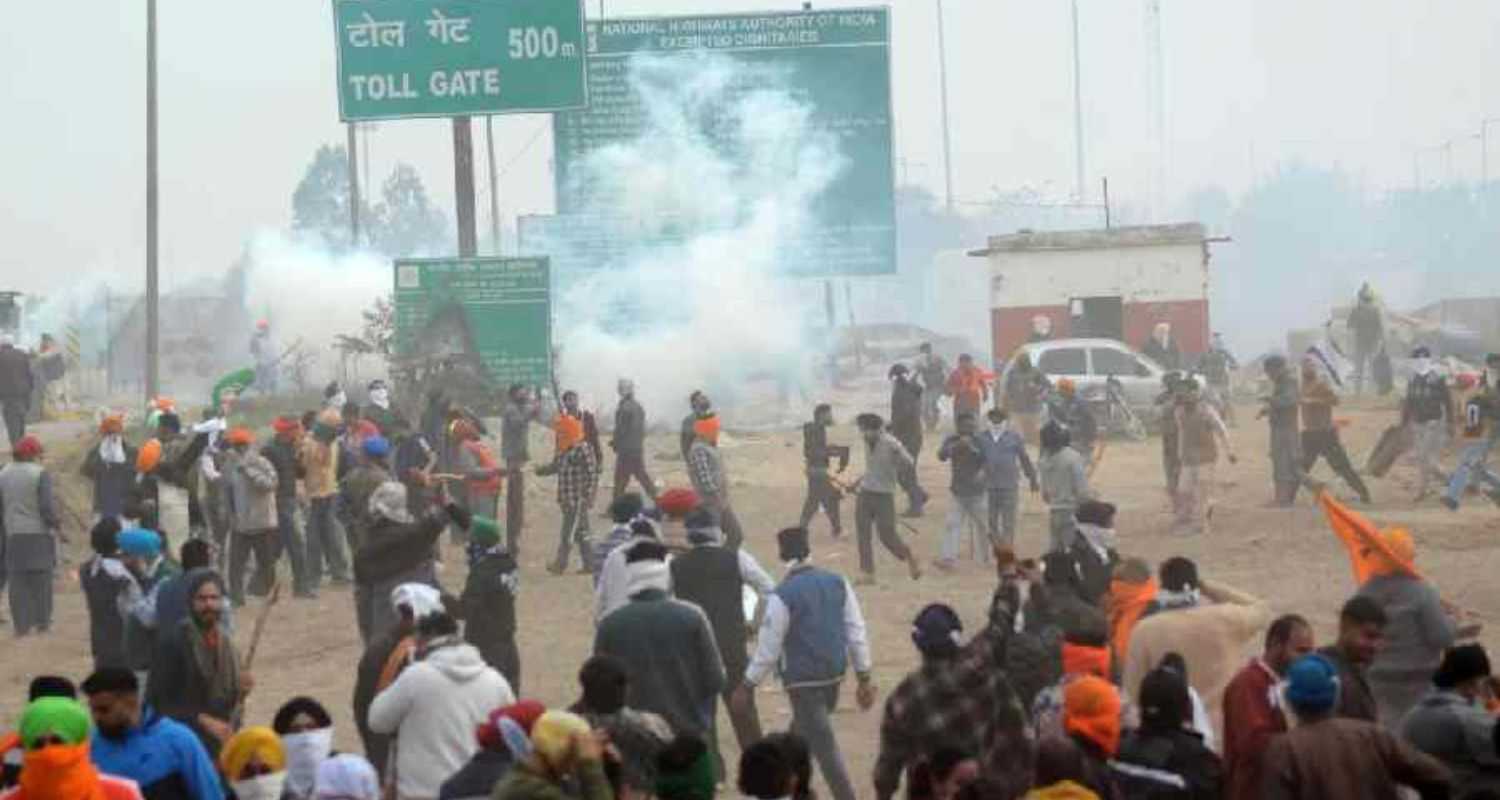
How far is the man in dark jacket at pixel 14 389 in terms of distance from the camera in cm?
2692

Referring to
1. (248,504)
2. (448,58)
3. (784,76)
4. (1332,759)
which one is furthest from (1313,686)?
(784,76)

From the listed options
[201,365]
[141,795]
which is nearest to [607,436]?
[201,365]

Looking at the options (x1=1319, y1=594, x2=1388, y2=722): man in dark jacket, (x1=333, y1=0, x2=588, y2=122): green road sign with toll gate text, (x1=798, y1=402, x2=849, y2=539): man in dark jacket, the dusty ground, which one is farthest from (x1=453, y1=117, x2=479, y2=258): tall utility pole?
(x1=1319, y1=594, x2=1388, y2=722): man in dark jacket

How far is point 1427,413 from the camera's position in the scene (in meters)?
23.3

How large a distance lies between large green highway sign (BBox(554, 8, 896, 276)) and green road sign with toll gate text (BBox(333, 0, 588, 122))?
40.8 feet

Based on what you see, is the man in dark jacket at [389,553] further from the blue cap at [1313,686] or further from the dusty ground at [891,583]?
the blue cap at [1313,686]

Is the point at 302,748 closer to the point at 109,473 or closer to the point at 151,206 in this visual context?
the point at 109,473

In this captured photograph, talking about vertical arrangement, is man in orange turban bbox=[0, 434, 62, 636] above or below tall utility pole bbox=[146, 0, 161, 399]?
below

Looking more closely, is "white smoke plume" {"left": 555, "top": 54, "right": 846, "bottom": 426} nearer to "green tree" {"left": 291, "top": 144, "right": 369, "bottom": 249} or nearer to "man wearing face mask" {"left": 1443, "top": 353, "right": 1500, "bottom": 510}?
"man wearing face mask" {"left": 1443, "top": 353, "right": 1500, "bottom": 510}

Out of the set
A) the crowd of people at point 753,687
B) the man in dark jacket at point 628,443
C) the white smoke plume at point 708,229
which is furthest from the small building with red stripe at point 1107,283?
the crowd of people at point 753,687

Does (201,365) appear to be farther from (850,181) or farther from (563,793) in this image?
(563,793)

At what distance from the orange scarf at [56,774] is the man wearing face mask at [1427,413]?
1846 cm

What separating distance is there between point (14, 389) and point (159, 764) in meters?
20.6

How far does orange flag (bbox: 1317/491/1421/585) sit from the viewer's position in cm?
984
